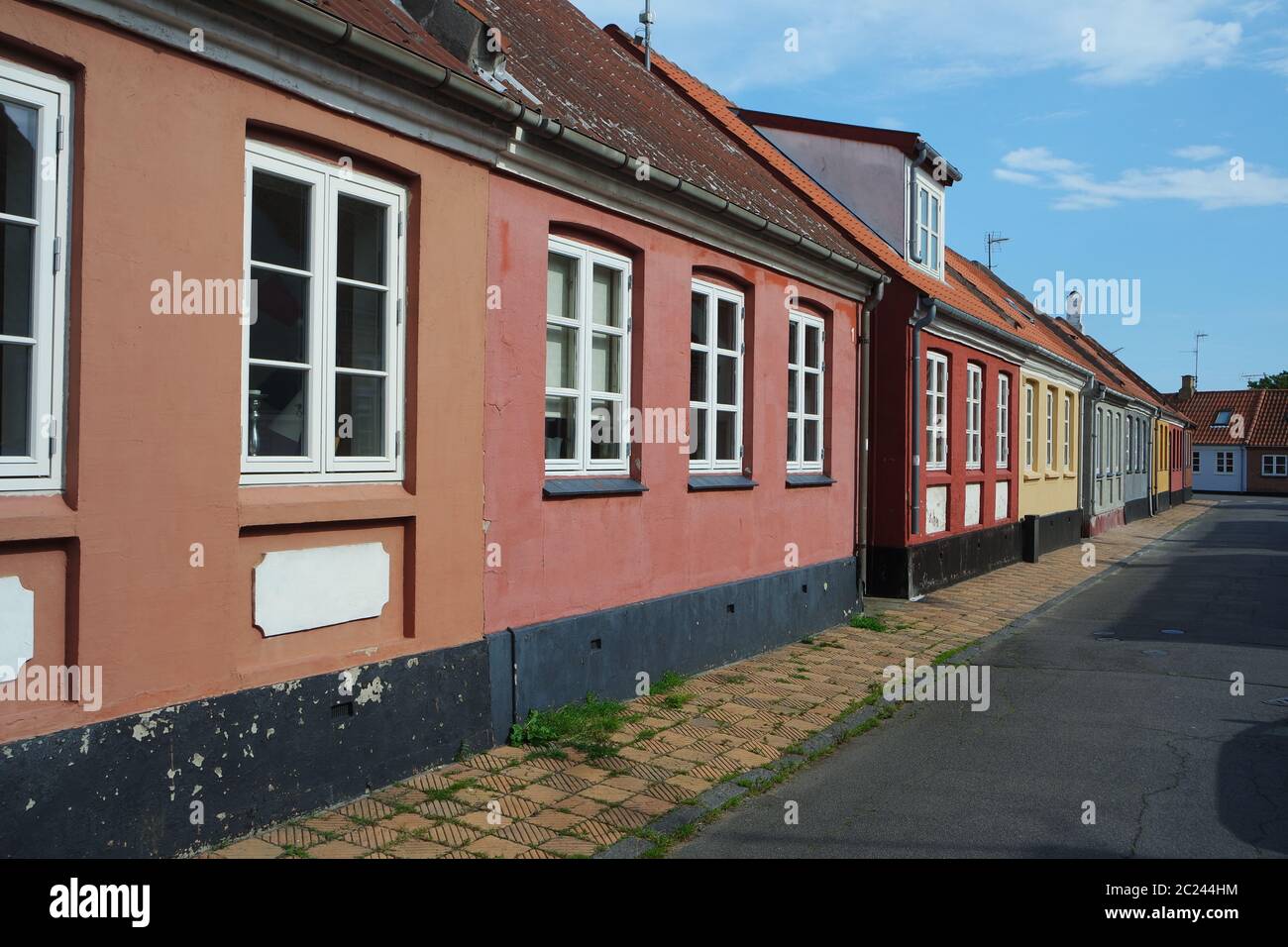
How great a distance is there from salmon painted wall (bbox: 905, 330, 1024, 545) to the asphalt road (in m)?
4.76

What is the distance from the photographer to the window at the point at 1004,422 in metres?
20.7

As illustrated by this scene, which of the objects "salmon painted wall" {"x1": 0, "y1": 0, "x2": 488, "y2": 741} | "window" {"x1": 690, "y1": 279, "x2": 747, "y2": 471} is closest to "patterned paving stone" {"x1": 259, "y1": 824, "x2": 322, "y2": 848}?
A: "salmon painted wall" {"x1": 0, "y1": 0, "x2": 488, "y2": 741}

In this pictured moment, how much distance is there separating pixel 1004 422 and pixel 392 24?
16.6 m

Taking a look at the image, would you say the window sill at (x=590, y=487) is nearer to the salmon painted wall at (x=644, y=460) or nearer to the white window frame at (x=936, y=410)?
the salmon painted wall at (x=644, y=460)

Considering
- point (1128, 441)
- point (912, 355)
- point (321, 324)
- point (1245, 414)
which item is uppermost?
point (1245, 414)

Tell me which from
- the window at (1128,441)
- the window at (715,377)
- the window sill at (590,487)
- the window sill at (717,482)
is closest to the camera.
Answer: the window sill at (590,487)

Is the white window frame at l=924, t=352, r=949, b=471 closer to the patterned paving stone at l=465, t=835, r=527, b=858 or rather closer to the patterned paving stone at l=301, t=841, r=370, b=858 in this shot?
the patterned paving stone at l=465, t=835, r=527, b=858

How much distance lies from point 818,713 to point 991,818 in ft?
8.41

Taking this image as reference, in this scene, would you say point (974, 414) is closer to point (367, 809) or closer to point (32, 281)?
point (367, 809)

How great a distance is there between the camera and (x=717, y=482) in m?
10.2

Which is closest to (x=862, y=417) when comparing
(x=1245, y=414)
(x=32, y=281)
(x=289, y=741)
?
(x=289, y=741)

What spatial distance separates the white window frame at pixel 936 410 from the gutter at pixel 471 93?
687 centimetres

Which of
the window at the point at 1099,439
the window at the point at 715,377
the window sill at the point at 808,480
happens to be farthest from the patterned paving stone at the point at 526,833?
the window at the point at 1099,439
